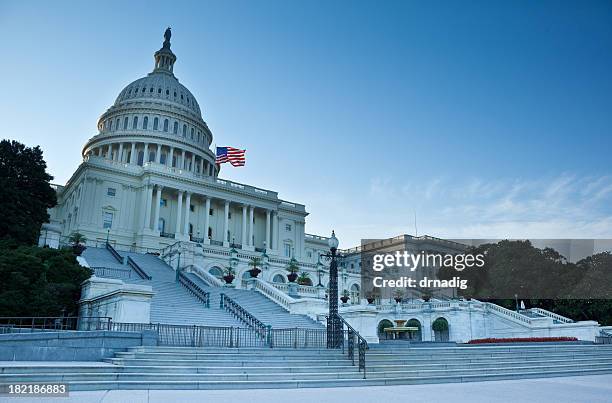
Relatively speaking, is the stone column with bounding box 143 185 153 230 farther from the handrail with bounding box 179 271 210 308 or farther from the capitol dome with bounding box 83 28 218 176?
the handrail with bounding box 179 271 210 308

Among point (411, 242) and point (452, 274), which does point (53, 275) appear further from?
point (411, 242)

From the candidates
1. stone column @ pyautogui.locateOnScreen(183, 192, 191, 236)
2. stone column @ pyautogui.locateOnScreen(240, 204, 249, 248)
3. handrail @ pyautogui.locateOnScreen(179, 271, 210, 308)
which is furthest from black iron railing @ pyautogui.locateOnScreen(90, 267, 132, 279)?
stone column @ pyautogui.locateOnScreen(240, 204, 249, 248)

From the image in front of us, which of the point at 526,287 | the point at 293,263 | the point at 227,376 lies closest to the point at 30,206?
the point at 293,263

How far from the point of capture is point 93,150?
87188 mm

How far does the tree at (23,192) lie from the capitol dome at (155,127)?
41.3 metres

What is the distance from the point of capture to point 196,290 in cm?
3122

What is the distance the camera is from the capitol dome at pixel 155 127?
8338cm

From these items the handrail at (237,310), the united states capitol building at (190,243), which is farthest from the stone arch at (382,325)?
the handrail at (237,310)

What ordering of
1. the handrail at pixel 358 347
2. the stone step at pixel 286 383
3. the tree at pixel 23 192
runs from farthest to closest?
the tree at pixel 23 192 → the handrail at pixel 358 347 → the stone step at pixel 286 383

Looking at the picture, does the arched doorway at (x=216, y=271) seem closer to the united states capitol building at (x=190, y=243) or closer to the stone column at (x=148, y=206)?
the united states capitol building at (x=190, y=243)

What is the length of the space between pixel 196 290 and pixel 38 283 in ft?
31.8

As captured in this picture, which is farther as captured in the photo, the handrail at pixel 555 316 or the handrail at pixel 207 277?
the handrail at pixel 555 316

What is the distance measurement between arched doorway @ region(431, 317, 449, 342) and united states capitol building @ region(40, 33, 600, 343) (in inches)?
6.9

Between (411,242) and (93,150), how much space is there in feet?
197
